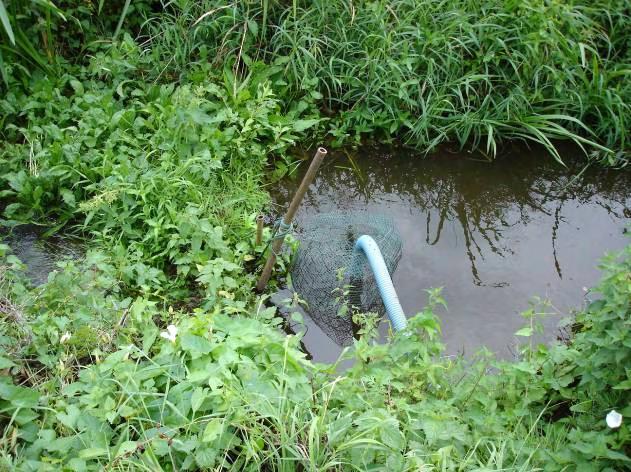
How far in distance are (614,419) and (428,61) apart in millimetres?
2959

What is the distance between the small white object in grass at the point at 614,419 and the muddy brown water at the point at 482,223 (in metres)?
1.06

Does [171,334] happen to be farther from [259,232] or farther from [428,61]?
[428,61]

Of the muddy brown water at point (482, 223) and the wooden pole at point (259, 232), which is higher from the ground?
the wooden pole at point (259, 232)

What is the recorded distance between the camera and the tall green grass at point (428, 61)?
454 cm

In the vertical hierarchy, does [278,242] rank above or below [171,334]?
below

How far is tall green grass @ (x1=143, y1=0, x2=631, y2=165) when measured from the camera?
454 cm

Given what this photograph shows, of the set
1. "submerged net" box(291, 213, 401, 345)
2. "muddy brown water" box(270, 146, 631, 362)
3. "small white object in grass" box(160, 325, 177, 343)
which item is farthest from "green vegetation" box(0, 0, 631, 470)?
"submerged net" box(291, 213, 401, 345)

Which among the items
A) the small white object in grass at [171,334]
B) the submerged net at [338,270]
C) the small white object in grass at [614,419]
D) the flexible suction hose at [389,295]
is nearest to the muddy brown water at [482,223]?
the submerged net at [338,270]

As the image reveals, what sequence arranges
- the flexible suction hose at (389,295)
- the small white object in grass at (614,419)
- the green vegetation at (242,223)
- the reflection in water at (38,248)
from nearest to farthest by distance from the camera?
the green vegetation at (242,223)
the small white object in grass at (614,419)
the flexible suction hose at (389,295)
the reflection in water at (38,248)

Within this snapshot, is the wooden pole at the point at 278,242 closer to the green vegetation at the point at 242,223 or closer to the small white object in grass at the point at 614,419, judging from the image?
the green vegetation at the point at 242,223

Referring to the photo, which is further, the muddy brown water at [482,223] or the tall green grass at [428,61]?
the tall green grass at [428,61]

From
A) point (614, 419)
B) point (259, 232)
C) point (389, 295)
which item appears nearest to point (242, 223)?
point (259, 232)

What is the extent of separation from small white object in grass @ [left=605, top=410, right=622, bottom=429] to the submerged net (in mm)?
1422

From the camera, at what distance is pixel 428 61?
4.56 meters
